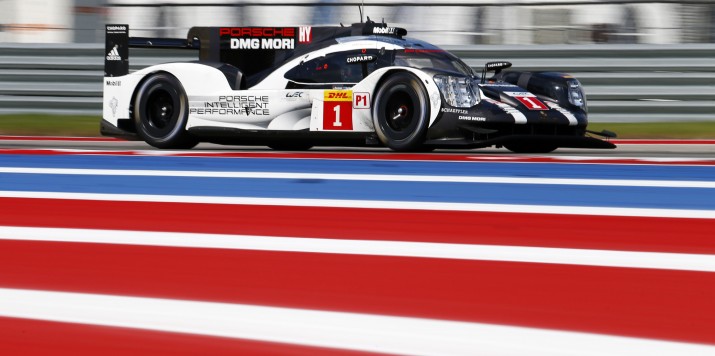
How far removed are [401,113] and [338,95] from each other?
0.57m

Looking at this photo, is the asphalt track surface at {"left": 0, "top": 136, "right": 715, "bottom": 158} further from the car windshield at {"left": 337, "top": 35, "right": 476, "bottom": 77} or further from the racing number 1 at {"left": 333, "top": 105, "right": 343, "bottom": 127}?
the car windshield at {"left": 337, "top": 35, "right": 476, "bottom": 77}

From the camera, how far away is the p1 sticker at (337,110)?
866 centimetres

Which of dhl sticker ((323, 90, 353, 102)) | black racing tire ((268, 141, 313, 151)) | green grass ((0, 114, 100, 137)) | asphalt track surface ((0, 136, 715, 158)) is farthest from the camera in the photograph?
green grass ((0, 114, 100, 137))

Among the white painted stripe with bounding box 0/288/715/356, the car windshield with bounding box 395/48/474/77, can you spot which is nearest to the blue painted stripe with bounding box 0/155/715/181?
the car windshield with bounding box 395/48/474/77

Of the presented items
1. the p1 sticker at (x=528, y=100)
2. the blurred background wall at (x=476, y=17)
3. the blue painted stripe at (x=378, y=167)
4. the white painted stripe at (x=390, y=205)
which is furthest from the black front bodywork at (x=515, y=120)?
the blurred background wall at (x=476, y=17)

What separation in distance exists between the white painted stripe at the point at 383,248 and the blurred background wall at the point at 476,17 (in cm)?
862

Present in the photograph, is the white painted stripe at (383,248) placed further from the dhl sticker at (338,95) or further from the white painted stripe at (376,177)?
the dhl sticker at (338,95)

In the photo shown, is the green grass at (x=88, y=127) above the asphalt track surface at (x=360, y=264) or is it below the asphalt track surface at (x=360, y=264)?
above

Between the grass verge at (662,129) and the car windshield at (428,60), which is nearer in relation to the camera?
the car windshield at (428,60)

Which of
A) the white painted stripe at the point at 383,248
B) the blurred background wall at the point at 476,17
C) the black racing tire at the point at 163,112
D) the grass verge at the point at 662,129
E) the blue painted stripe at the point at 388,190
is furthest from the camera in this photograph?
the blurred background wall at the point at 476,17

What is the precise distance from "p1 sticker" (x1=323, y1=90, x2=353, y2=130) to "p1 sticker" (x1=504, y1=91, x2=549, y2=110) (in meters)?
1.22

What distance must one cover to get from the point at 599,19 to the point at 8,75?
706 cm

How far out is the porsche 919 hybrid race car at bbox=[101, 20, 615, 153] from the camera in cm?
830

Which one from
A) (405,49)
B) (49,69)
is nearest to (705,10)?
(405,49)
